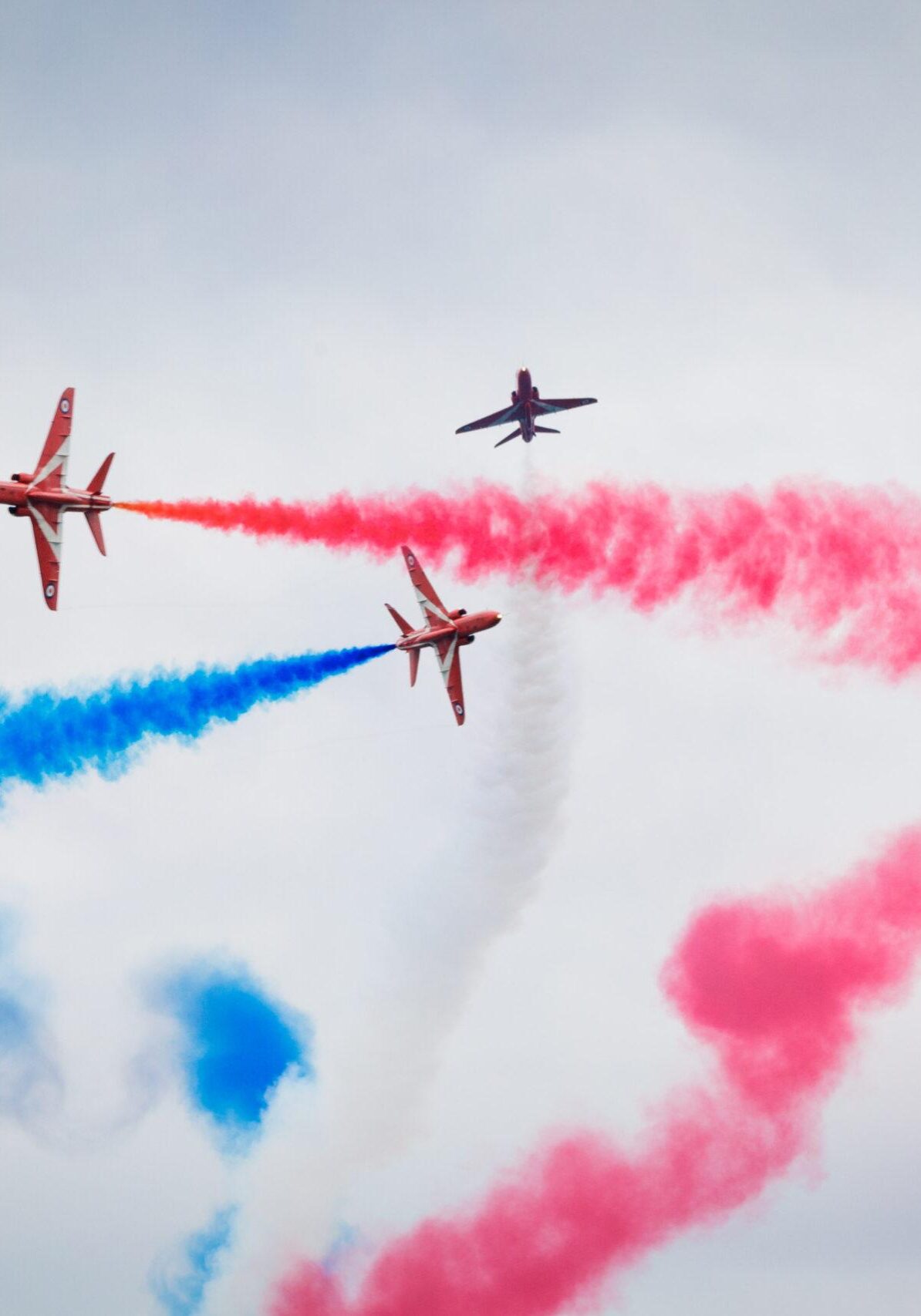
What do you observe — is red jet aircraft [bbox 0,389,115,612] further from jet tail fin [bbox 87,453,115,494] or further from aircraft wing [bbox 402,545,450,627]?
aircraft wing [bbox 402,545,450,627]

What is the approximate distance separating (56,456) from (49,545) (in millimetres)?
3179

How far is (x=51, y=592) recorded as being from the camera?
7775 cm

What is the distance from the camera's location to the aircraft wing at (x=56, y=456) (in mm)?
76250

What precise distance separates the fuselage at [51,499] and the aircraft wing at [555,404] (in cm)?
1984

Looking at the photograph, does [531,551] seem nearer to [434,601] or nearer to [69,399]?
[434,601]

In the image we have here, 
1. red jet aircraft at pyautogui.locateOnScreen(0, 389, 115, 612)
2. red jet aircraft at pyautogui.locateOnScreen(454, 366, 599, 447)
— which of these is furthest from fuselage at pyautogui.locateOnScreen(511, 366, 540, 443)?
red jet aircraft at pyautogui.locateOnScreen(0, 389, 115, 612)

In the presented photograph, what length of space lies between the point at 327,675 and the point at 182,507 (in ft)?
27.1

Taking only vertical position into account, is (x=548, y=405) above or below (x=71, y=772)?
above

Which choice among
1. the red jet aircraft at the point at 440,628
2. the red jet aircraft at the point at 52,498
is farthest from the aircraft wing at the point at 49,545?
the red jet aircraft at the point at 440,628

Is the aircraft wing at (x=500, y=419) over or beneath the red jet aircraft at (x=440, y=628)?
Answer: over

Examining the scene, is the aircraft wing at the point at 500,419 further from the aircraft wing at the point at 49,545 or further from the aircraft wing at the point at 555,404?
the aircraft wing at the point at 49,545

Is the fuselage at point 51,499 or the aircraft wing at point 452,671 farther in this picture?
the aircraft wing at point 452,671

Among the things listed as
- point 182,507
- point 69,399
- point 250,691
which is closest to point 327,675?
point 250,691

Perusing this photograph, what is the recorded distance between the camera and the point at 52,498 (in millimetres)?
75812
